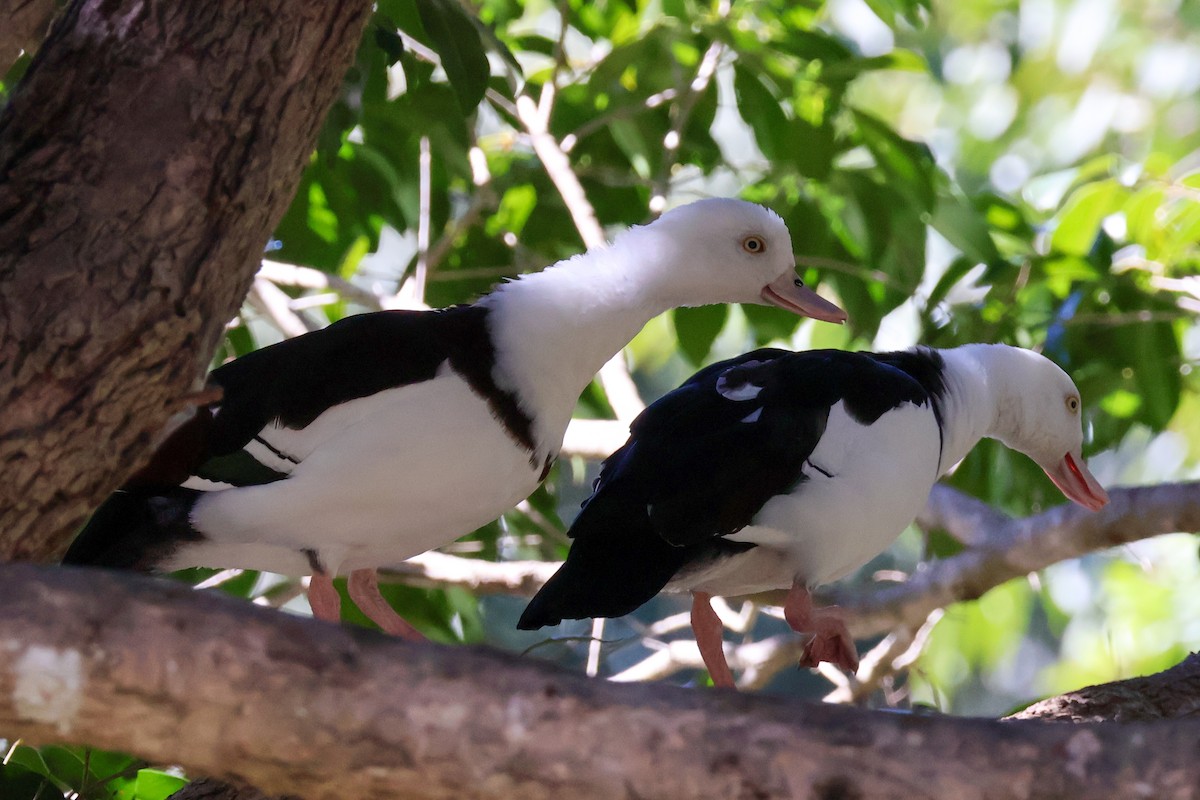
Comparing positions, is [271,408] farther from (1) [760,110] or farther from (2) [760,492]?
(1) [760,110]

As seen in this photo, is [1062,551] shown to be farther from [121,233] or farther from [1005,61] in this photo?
[1005,61]

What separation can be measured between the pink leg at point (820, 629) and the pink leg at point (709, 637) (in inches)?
5.6

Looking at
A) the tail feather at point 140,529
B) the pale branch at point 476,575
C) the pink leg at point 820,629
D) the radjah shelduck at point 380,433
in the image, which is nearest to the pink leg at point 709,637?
the pink leg at point 820,629

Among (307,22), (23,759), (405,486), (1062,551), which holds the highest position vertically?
(307,22)

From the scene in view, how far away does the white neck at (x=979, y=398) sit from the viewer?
2281mm

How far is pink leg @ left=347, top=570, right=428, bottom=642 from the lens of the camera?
2.12 m

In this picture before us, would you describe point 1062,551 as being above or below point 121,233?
below

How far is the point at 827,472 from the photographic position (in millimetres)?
2035

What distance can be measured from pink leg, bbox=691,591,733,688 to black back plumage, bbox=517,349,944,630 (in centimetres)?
21

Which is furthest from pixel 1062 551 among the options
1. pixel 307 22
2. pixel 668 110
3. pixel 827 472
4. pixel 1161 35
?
pixel 1161 35

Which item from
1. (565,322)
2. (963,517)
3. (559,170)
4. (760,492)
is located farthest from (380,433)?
(963,517)

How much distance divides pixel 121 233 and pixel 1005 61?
426 inches

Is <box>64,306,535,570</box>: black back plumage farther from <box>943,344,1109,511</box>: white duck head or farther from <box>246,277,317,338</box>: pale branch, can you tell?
<box>246,277,317,338</box>: pale branch

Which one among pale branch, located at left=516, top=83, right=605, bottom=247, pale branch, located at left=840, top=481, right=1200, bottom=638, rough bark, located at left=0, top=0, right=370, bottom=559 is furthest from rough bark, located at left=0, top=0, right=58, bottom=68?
pale branch, located at left=840, top=481, right=1200, bottom=638
